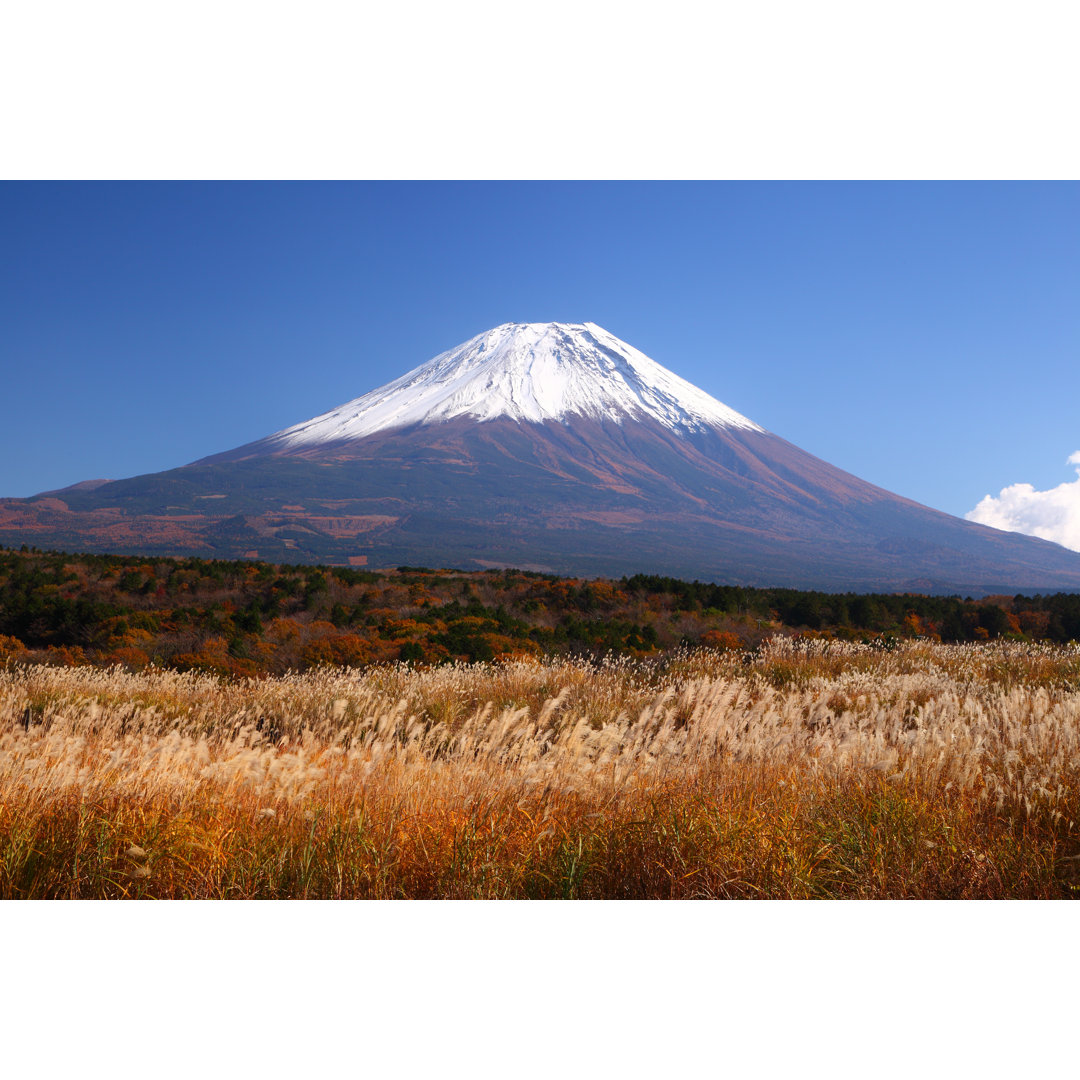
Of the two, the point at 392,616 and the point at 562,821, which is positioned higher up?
the point at 562,821

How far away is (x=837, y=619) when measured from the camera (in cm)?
1762

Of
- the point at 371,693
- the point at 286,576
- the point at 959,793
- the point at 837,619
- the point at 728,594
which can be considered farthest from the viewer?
the point at 286,576

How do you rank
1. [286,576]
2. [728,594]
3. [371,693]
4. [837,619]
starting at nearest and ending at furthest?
[371,693], [837,619], [728,594], [286,576]

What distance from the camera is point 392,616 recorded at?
16.6m

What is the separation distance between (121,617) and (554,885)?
1469cm

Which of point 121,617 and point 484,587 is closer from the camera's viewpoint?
point 121,617

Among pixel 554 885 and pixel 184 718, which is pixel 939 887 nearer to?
pixel 554 885

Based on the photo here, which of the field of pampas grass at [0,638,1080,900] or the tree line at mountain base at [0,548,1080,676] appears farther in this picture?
the tree line at mountain base at [0,548,1080,676]

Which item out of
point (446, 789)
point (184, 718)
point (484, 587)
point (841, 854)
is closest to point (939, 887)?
point (841, 854)

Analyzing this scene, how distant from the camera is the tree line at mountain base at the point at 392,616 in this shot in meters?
13.2

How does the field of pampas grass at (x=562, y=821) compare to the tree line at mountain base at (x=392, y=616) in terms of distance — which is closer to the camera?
the field of pampas grass at (x=562, y=821)

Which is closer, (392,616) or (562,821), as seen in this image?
(562,821)

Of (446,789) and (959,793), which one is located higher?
(959,793)

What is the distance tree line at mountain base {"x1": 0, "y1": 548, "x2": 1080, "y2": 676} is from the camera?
1324 cm
